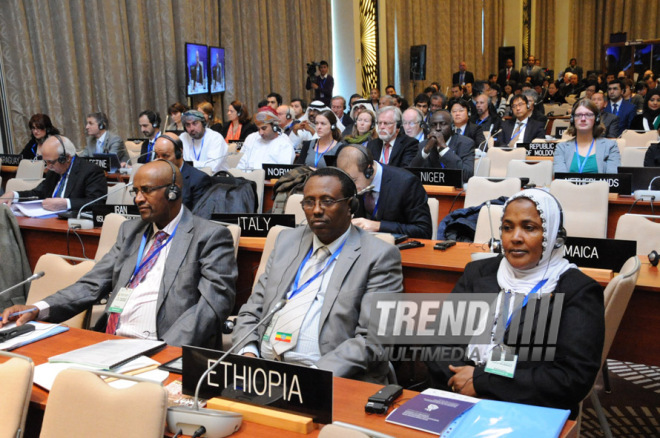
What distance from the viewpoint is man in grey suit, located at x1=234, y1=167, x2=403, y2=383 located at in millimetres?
2457

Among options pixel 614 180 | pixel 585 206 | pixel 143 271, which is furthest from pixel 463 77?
pixel 143 271

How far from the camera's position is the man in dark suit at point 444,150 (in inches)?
231

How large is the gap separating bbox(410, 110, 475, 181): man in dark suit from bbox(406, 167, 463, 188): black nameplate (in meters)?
0.39

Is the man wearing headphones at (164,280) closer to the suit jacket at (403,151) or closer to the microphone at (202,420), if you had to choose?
the microphone at (202,420)

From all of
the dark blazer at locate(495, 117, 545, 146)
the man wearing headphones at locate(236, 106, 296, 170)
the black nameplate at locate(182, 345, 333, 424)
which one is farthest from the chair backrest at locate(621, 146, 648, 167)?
the black nameplate at locate(182, 345, 333, 424)

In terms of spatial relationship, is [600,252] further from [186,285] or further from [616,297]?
[186,285]

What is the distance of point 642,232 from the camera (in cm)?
335

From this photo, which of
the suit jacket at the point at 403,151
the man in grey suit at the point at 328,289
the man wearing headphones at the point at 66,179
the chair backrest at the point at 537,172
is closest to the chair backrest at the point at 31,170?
the man wearing headphones at the point at 66,179

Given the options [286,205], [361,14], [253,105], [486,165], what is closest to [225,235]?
[286,205]

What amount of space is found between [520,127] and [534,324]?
648cm

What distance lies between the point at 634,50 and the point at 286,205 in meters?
16.5

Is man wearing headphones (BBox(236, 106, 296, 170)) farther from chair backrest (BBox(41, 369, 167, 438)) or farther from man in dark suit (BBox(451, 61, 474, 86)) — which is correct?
man in dark suit (BBox(451, 61, 474, 86))

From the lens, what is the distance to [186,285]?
9.37 feet

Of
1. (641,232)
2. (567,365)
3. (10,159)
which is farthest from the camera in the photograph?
(10,159)
